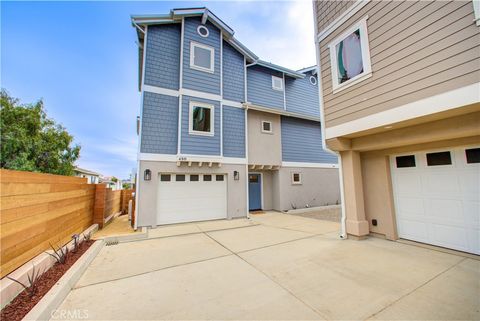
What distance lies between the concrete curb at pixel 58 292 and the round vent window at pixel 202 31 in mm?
8500

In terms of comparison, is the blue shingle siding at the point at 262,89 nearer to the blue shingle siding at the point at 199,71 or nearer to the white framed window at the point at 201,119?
the blue shingle siding at the point at 199,71

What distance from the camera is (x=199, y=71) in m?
7.85

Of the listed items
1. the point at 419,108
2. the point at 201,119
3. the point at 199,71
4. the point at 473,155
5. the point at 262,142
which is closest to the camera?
the point at 419,108

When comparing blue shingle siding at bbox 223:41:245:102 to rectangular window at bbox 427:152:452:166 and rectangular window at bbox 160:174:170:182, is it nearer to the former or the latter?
rectangular window at bbox 160:174:170:182

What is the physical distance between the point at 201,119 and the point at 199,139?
0.84 meters

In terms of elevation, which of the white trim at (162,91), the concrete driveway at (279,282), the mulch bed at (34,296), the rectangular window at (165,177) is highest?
the white trim at (162,91)

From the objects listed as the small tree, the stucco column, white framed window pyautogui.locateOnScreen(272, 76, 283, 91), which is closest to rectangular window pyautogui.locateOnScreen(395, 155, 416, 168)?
the stucco column

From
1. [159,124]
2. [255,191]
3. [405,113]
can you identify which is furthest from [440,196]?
[159,124]

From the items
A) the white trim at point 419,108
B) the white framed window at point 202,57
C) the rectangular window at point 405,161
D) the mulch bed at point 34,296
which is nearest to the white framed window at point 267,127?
the white framed window at point 202,57

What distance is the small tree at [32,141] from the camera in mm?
8562

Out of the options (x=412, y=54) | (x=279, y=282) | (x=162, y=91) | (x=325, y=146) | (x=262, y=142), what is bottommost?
(x=279, y=282)

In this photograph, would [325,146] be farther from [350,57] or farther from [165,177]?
[165,177]

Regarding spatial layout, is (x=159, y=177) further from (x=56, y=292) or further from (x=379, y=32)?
(x=379, y=32)

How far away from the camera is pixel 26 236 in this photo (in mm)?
2955
